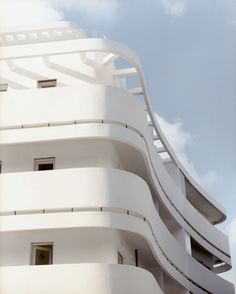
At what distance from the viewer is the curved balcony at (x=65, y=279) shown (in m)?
13.2

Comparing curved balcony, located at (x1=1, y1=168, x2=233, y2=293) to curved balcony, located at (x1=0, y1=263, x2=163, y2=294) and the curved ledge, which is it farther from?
curved balcony, located at (x1=0, y1=263, x2=163, y2=294)

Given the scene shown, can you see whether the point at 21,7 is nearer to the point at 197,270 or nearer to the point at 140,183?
the point at 140,183

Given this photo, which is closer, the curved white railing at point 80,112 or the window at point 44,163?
the curved white railing at point 80,112

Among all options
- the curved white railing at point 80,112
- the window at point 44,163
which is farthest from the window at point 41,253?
the curved white railing at point 80,112

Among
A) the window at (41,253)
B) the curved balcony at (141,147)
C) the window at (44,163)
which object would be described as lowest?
the window at (41,253)

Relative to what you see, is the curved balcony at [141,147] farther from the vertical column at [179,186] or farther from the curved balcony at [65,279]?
the curved balcony at [65,279]

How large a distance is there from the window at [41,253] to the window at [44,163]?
228 cm

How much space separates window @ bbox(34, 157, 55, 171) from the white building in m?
0.03

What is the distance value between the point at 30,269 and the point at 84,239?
1.73m

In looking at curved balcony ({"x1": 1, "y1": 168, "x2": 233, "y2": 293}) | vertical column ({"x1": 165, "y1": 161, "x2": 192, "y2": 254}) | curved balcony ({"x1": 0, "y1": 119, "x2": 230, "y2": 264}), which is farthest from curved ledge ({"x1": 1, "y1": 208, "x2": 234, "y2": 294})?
curved balcony ({"x1": 0, "y1": 119, "x2": 230, "y2": 264})

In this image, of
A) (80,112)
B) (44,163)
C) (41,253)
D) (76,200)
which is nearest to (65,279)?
(41,253)

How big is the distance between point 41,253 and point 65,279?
168 cm

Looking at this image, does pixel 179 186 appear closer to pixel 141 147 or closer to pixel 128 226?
pixel 141 147

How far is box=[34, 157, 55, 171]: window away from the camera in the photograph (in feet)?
52.1
